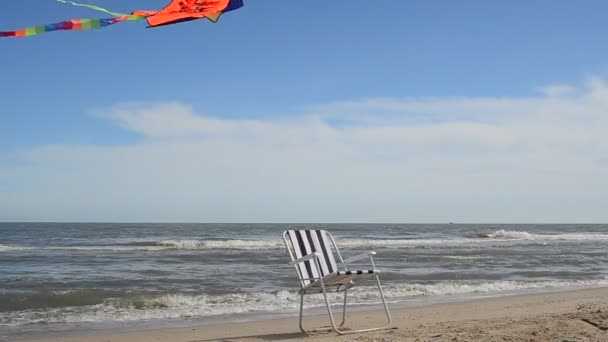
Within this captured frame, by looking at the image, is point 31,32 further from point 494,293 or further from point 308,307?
point 494,293

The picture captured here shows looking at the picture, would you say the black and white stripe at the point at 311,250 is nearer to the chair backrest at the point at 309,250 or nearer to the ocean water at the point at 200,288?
the chair backrest at the point at 309,250

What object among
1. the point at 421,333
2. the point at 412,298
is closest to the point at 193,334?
the point at 421,333

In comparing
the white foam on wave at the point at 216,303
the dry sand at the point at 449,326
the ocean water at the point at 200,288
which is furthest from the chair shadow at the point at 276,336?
the white foam on wave at the point at 216,303

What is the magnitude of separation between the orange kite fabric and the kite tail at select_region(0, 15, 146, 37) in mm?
88

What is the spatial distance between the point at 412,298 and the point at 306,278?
3.88 metres

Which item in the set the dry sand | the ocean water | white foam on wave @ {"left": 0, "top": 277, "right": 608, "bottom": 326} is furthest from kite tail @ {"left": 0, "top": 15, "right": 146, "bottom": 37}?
white foam on wave @ {"left": 0, "top": 277, "right": 608, "bottom": 326}

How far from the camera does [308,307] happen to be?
28.3 ft

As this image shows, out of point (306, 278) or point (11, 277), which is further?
point (11, 277)

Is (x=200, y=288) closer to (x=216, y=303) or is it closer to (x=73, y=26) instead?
(x=216, y=303)

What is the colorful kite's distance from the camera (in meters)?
2.76

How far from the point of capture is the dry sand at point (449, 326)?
5.26 m

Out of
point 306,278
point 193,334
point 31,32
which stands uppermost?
point 31,32

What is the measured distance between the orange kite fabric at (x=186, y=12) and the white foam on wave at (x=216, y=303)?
553 cm

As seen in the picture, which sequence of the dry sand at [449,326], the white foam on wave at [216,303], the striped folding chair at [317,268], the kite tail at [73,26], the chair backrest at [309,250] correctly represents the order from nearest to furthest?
the kite tail at [73,26], the dry sand at [449,326], the striped folding chair at [317,268], the chair backrest at [309,250], the white foam on wave at [216,303]
